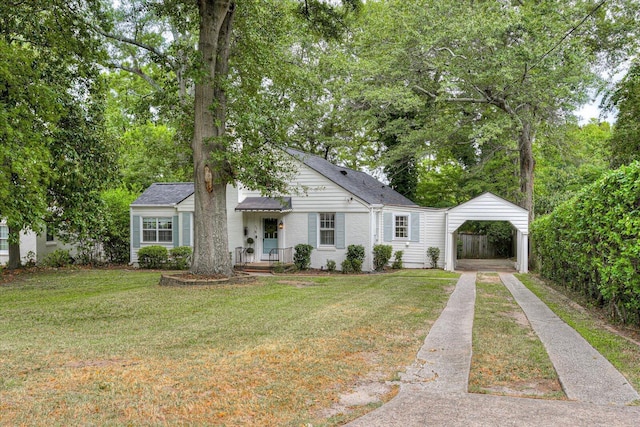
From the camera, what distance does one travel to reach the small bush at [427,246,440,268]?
64.4ft

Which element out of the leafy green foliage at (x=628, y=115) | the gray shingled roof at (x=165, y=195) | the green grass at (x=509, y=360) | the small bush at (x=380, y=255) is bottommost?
the green grass at (x=509, y=360)

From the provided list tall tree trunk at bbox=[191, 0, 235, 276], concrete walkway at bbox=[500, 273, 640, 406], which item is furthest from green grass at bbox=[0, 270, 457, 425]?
tall tree trunk at bbox=[191, 0, 235, 276]

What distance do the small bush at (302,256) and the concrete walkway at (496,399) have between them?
11.9m

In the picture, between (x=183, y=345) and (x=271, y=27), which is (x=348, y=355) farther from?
(x=271, y=27)

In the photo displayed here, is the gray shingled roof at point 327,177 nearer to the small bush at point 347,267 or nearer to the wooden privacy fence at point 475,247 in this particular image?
the small bush at point 347,267

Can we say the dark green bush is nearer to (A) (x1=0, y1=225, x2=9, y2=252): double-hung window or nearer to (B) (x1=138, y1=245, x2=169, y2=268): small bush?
(B) (x1=138, y1=245, x2=169, y2=268): small bush

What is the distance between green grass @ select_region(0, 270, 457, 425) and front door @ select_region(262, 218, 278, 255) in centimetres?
799

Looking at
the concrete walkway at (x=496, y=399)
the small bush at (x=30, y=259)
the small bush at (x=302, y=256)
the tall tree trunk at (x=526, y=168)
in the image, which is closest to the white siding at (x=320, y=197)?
the small bush at (x=302, y=256)

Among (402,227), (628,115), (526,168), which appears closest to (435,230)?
(402,227)

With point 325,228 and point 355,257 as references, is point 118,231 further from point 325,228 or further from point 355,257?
point 355,257

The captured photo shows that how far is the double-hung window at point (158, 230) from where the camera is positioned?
1984 centimetres

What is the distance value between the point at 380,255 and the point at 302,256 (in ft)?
10.1

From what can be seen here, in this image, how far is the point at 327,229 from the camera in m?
18.4

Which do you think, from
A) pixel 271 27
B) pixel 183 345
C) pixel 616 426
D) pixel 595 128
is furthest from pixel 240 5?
pixel 595 128
